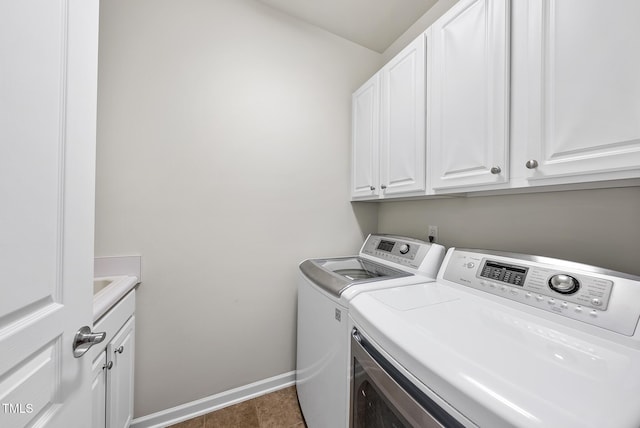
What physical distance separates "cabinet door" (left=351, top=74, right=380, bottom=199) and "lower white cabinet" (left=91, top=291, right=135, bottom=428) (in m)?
1.61

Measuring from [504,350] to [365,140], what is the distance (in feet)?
4.97

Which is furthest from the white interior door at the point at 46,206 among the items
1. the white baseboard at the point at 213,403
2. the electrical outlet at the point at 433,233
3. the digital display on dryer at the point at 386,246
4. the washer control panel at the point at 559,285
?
the electrical outlet at the point at 433,233

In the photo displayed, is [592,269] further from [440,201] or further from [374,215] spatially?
[374,215]

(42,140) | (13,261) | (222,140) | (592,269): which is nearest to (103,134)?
(222,140)

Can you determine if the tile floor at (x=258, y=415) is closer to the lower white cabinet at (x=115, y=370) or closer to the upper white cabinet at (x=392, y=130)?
the lower white cabinet at (x=115, y=370)

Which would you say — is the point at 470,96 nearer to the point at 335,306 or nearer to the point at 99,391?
the point at 335,306

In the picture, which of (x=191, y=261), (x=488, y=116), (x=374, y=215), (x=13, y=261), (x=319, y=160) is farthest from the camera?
(x=374, y=215)

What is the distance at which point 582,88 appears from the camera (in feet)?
2.32

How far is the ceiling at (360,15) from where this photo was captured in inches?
63.3

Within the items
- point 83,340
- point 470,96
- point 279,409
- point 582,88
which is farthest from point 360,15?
point 279,409

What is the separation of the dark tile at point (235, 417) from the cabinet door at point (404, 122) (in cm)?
173

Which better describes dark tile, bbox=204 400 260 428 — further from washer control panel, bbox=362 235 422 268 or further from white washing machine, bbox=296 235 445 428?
washer control panel, bbox=362 235 422 268

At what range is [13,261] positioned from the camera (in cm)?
43

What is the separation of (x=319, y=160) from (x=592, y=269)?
5.14 ft
